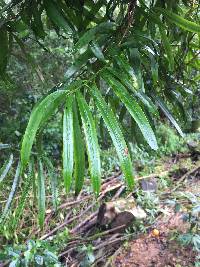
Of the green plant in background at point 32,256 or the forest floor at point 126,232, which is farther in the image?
the forest floor at point 126,232

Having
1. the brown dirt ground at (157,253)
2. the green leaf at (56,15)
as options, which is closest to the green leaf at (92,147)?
the green leaf at (56,15)

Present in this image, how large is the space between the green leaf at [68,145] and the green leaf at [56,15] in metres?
0.43

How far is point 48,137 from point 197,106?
268cm

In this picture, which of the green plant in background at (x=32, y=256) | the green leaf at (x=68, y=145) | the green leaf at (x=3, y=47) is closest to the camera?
the green leaf at (x=68, y=145)

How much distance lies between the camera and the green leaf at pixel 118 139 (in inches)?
24.9

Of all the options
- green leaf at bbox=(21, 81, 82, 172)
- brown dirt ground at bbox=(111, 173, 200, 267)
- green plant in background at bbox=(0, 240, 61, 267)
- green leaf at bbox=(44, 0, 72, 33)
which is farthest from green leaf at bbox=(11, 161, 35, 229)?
brown dirt ground at bbox=(111, 173, 200, 267)

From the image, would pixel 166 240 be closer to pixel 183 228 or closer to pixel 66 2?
pixel 183 228

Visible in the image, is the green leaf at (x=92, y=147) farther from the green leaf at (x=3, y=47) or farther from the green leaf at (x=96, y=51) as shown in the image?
the green leaf at (x=3, y=47)

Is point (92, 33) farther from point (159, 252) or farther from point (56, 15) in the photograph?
point (159, 252)

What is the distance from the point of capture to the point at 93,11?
1.13 meters

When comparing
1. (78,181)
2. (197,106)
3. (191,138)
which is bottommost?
(78,181)

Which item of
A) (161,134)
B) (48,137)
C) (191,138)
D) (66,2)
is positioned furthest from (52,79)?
(66,2)

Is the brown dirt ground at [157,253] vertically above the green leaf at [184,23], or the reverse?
the green leaf at [184,23]

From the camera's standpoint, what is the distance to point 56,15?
1042mm
